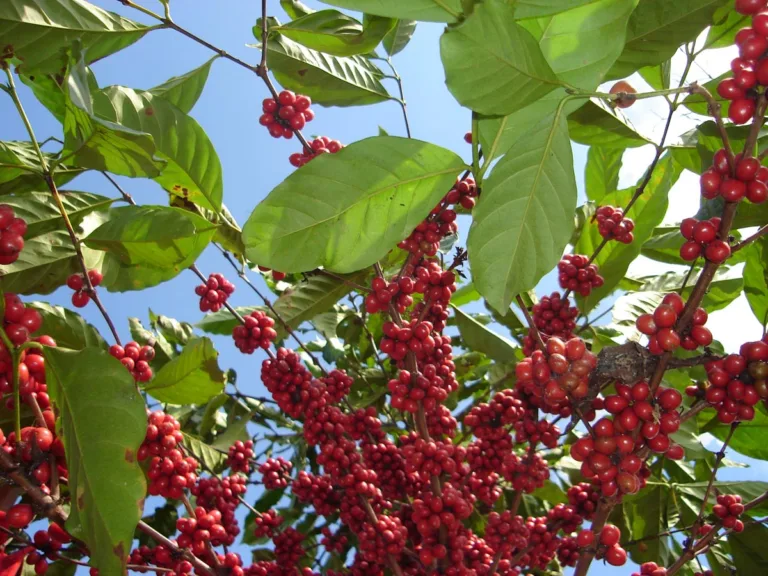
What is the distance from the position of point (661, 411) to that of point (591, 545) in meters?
0.40

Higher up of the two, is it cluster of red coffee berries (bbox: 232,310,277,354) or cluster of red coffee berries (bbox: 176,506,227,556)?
cluster of red coffee berries (bbox: 232,310,277,354)

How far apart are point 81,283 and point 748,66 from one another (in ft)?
6.28

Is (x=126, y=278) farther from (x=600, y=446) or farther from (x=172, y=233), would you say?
(x=600, y=446)

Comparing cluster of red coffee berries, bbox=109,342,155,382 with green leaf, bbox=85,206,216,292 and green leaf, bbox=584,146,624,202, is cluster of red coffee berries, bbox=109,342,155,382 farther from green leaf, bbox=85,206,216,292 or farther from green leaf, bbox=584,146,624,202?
green leaf, bbox=584,146,624,202

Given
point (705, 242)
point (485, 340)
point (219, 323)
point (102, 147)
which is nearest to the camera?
point (705, 242)

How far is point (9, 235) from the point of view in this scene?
1518mm

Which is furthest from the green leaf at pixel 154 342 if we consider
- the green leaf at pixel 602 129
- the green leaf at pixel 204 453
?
the green leaf at pixel 602 129

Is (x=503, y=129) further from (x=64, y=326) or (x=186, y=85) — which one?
(x=64, y=326)

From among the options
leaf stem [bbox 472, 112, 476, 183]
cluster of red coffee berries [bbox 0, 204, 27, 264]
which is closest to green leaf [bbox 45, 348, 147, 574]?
cluster of red coffee berries [bbox 0, 204, 27, 264]

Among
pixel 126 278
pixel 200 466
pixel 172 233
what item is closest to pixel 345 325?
pixel 200 466

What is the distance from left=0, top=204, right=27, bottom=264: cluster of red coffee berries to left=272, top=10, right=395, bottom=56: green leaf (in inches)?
35.5

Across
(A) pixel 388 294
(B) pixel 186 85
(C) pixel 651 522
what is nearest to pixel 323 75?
(B) pixel 186 85

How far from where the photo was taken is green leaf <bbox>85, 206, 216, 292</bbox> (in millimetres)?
1686

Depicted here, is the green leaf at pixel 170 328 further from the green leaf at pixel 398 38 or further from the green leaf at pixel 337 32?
the green leaf at pixel 337 32
